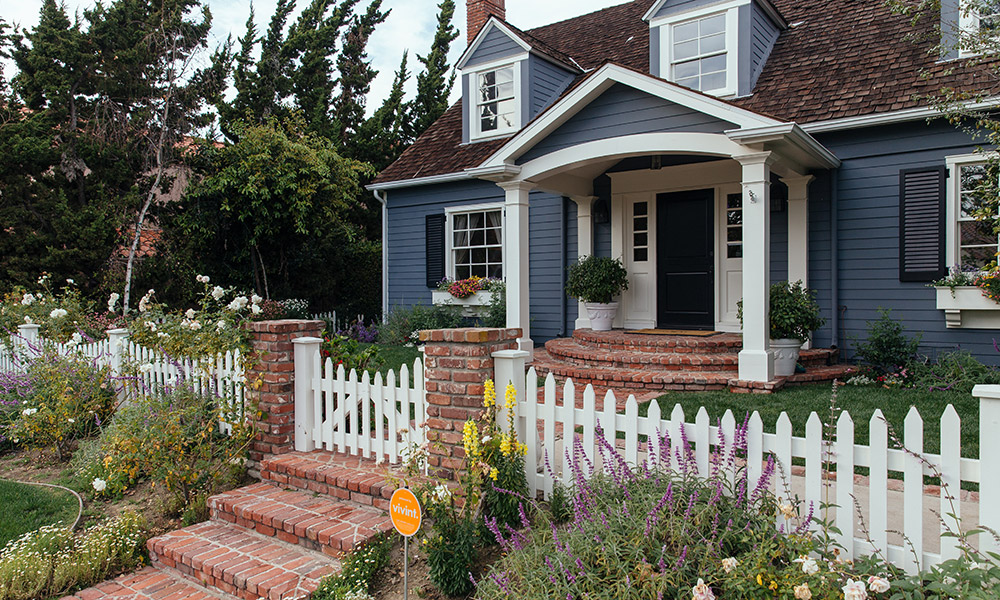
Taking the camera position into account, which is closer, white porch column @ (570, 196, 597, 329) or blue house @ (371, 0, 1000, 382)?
blue house @ (371, 0, 1000, 382)

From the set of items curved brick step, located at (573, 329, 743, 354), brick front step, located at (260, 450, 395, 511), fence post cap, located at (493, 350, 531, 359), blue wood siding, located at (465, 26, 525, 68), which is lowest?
brick front step, located at (260, 450, 395, 511)

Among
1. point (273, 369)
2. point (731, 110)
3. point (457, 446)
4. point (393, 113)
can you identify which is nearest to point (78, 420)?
point (273, 369)

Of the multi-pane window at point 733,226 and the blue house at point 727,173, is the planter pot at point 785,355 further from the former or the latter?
the multi-pane window at point 733,226

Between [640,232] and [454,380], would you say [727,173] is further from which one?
[454,380]

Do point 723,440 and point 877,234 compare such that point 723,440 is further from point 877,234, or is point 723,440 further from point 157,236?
point 157,236

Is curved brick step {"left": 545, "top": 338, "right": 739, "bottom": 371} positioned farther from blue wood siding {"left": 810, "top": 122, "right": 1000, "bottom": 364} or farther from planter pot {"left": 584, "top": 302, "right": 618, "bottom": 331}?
blue wood siding {"left": 810, "top": 122, "right": 1000, "bottom": 364}

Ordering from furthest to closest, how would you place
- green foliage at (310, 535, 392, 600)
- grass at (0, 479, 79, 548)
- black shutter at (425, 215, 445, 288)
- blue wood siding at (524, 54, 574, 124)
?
black shutter at (425, 215, 445, 288), blue wood siding at (524, 54, 574, 124), grass at (0, 479, 79, 548), green foliage at (310, 535, 392, 600)

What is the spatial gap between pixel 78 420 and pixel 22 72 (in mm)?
9556

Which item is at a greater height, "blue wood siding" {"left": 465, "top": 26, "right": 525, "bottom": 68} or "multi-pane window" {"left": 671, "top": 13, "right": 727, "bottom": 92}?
"blue wood siding" {"left": 465, "top": 26, "right": 525, "bottom": 68}

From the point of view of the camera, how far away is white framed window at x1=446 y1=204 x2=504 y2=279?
1138 centimetres

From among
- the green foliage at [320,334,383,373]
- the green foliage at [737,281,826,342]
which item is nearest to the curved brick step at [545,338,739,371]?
the green foliage at [737,281,826,342]

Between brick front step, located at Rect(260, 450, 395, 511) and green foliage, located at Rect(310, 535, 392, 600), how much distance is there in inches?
17.2

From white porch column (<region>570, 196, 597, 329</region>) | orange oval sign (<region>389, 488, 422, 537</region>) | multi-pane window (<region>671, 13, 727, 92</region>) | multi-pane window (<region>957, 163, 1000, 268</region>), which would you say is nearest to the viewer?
orange oval sign (<region>389, 488, 422, 537</region>)

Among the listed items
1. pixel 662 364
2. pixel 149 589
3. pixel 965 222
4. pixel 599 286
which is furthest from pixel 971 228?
pixel 149 589
